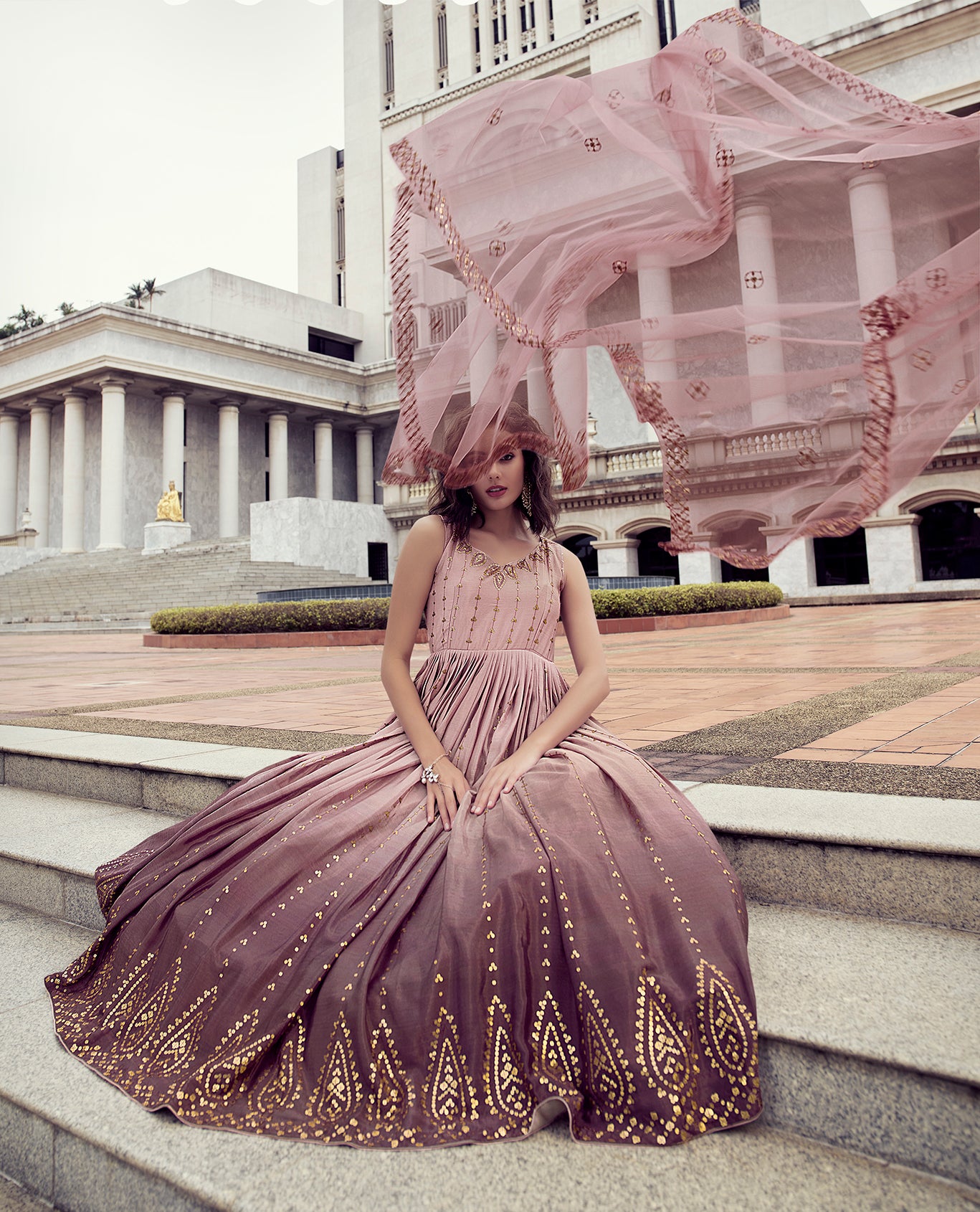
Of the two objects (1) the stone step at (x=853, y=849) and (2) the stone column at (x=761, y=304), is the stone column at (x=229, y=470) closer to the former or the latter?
(2) the stone column at (x=761, y=304)

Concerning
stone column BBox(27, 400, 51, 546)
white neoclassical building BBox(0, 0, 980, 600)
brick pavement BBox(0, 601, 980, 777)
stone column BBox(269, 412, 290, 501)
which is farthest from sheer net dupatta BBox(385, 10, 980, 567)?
stone column BBox(27, 400, 51, 546)

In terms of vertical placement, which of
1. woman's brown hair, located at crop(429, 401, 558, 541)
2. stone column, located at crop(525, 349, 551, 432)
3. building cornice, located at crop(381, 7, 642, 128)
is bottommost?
woman's brown hair, located at crop(429, 401, 558, 541)

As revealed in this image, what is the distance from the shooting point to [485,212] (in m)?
2.37

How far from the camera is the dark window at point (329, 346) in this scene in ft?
140

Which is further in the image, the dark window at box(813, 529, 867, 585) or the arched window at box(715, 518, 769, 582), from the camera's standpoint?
the dark window at box(813, 529, 867, 585)

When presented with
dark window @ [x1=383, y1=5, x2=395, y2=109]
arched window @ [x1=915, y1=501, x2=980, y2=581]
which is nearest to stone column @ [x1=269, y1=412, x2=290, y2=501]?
dark window @ [x1=383, y1=5, x2=395, y2=109]

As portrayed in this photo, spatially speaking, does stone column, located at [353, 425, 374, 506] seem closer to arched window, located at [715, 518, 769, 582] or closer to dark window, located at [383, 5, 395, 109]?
dark window, located at [383, 5, 395, 109]

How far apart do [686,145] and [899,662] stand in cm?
468

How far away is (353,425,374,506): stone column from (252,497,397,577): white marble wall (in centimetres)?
1574

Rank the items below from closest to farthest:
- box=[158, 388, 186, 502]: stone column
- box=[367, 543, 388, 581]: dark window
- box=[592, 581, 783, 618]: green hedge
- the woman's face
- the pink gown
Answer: the pink gown
the woman's face
box=[592, 581, 783, 618]: green hedge
box=[367, 543, 388, 581]: dark window
box=[158, 388, 186, 502]: stone column

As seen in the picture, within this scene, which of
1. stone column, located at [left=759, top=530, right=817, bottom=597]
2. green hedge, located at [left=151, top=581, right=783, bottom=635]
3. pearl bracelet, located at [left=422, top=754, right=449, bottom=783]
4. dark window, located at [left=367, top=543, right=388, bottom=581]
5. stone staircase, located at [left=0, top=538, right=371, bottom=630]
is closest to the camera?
pearl bracelet, located at [left=422, top=754, right=449, bottom=783]

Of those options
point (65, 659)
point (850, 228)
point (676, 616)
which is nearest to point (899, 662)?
point (850, 228)

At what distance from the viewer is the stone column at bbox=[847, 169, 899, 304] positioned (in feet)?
7.22

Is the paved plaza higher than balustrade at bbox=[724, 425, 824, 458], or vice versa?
balustrade at bbox=[724, 425, 824, 458]
